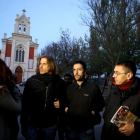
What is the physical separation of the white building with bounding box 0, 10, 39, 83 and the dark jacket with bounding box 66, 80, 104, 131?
3494cm

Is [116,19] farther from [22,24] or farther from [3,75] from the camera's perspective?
[22,24]

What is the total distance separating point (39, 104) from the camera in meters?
2.21

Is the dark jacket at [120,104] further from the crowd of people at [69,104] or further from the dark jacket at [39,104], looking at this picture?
the dark jacket at [39,104]

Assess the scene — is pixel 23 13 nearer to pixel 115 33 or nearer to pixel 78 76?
pixel 115 33

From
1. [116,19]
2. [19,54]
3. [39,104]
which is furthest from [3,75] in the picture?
[19,54]

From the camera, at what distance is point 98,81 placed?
23.9m

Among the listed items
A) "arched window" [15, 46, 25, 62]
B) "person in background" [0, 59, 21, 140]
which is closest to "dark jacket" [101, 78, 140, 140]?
"person in background" [0, 59, 21, 140]

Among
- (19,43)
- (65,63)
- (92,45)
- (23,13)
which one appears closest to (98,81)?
(65,63)

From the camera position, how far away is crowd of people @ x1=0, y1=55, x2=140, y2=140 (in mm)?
1759

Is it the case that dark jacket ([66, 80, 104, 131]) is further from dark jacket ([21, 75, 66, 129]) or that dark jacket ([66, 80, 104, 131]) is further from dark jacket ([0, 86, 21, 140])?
dark jacket ([0, 86, 21, 140])

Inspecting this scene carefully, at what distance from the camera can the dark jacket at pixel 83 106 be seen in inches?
89.2

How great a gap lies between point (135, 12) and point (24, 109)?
8.95m

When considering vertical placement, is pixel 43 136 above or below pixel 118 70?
below

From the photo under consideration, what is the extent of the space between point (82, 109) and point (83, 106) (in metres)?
0.05
